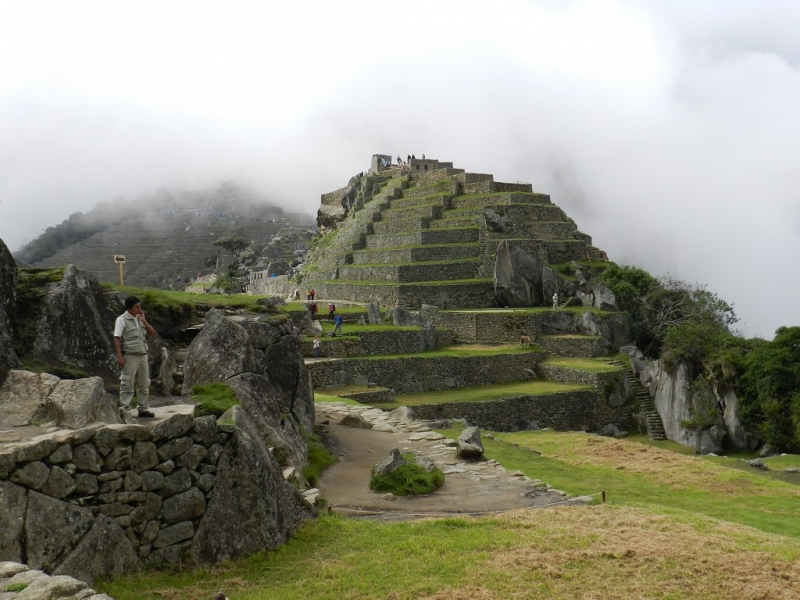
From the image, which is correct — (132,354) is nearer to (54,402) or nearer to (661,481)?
(54,402)

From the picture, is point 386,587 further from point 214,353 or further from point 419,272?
point 419,272

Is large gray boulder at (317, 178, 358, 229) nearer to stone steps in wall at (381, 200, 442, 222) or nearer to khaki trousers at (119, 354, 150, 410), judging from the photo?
stone steps in wall at (381, 200, 442, 222)

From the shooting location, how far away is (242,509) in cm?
647

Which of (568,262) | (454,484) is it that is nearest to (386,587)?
(454,484)

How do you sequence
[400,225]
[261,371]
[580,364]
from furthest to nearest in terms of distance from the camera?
1. [400,225]
2. [580,364]
3. [261,371]

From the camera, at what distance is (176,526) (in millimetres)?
6105

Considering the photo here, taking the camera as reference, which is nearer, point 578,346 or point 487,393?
point 487,393

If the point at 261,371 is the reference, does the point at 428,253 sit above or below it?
above

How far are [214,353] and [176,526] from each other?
3504 millimetres

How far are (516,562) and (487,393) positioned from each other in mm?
18839

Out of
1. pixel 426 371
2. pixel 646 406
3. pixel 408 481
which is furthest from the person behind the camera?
pixel 646 406

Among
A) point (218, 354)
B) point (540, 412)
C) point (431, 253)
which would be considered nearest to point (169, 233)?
point (431, 253)

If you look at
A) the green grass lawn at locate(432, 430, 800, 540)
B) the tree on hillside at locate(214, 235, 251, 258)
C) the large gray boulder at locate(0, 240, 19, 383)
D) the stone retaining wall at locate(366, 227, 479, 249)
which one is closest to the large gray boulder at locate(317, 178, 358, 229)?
the tree on hillside at locate(214, 235, 251, 258)

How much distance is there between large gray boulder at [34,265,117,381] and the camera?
316 inches
